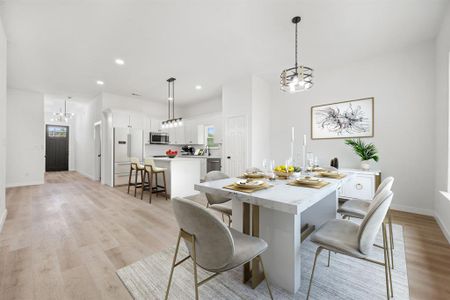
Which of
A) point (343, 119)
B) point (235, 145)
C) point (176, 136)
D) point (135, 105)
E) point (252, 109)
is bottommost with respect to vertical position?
point (235, 145)

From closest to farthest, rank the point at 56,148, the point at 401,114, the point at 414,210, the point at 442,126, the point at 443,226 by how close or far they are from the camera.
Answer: the point at 443,226 → the point at 442,126 → the point at 414,210 → the point at 401,114 → the point at 56,148

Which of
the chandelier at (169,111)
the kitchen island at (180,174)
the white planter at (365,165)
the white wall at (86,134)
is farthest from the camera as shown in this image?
the white wall at (86,134)

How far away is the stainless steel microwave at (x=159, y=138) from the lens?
253 inches

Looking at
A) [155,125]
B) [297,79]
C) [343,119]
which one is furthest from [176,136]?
[297,79]

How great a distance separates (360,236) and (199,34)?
3.17m

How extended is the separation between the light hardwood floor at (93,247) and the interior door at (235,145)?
1.97 metres

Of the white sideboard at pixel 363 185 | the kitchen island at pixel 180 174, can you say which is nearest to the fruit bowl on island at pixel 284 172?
the white sideboard at pixel 363 185

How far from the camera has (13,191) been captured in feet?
16.4

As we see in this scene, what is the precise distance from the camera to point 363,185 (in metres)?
3.32

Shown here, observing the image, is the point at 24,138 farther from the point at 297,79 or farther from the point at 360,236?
the point at 360,236

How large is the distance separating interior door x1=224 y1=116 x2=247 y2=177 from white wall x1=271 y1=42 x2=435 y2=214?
1902mm

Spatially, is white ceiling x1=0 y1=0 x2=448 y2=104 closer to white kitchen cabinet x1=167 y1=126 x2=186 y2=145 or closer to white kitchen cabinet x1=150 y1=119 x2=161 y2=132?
white kitchen cabinet x1=150 y1=119 x2=161 y2=132

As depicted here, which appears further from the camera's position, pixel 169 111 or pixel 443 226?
pixel 169 111

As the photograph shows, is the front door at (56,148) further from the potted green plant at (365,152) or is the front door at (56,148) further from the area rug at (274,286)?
the potted green plant at (365,152)
